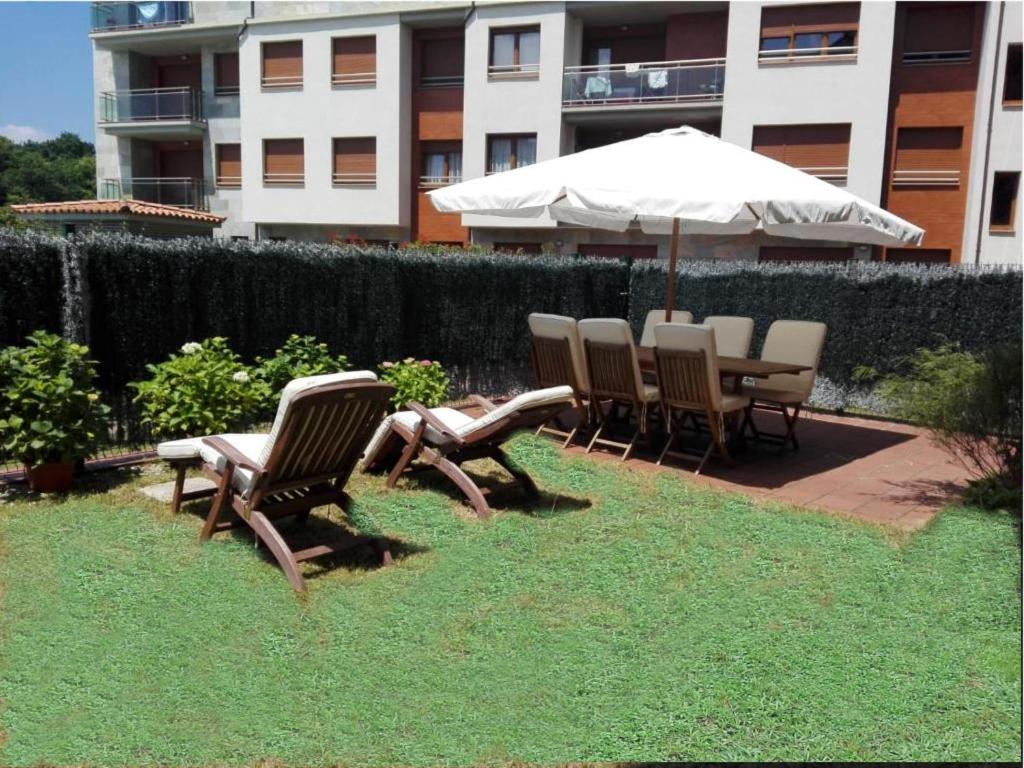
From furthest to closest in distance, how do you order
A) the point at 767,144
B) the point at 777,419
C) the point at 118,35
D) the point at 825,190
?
1. the point at 118,35
2. the point at 767,144
3. the point at 777,419
4. the point at 825,190

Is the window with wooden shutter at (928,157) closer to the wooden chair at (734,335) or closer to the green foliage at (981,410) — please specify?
the wooden chair at (734,335)

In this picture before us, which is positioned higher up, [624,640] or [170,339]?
[170,339]

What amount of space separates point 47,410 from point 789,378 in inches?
259

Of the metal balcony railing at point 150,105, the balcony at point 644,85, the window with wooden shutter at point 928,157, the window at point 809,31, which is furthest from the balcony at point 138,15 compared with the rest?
the window with wooden shutter at point 928,157

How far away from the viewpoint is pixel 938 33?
2030 centimetres

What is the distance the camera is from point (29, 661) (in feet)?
10.7

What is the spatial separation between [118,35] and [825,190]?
2879 cm

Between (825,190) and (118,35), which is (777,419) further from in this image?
(118,35)

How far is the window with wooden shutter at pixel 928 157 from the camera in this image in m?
20.5

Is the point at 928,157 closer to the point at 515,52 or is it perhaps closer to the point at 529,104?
the point at 529,104

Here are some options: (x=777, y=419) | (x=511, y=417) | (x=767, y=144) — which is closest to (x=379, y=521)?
(x=511, y=417)

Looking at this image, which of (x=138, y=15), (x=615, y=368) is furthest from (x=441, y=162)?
Answer: (x=615, y=368)

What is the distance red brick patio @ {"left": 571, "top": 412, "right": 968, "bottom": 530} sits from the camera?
5949 millimetres

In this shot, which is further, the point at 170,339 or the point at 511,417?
the point at 170,339
